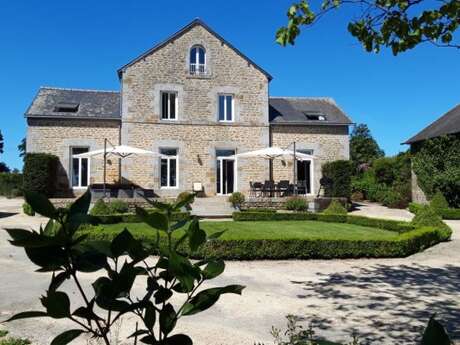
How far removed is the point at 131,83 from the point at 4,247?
12.2 metres

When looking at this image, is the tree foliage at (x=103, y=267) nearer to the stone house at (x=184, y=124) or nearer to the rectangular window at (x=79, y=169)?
the stone house at (x=184, y=124)

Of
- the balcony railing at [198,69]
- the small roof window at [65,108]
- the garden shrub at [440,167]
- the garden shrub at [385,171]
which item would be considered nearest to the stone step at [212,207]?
the balcony railing at [198,69]

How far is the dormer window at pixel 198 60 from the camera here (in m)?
21.3

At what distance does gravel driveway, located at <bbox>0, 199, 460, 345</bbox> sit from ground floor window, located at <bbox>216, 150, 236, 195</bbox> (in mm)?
12602

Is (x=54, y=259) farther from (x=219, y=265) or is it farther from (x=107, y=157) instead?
(x=107, y=157)

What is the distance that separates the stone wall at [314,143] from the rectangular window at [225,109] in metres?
2.41

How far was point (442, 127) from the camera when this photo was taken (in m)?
22.6

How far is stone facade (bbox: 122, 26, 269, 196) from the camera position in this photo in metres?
20.3

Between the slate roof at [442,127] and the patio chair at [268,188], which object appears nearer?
the patio chair at [268,188]

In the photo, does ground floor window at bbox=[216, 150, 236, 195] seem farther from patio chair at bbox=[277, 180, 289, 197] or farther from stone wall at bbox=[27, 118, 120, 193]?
stone wall at bbox=[27, 118, 120, 193]

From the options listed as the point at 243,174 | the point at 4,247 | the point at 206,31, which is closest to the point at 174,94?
the point at 206,31

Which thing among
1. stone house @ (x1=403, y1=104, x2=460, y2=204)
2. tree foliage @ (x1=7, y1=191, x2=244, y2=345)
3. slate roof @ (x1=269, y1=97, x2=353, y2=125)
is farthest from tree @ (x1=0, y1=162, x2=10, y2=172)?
tree foliage @ (x1=7, y1=191, x2=244, y2=345)

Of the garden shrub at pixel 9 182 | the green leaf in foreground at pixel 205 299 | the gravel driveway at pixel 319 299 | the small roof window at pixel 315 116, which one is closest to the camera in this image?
the green leaf in foreground at pixel 205 299

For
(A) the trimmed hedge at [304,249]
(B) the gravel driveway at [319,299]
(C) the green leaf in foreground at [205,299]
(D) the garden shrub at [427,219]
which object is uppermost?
(C) the green leaf in foreground at [205,299]
